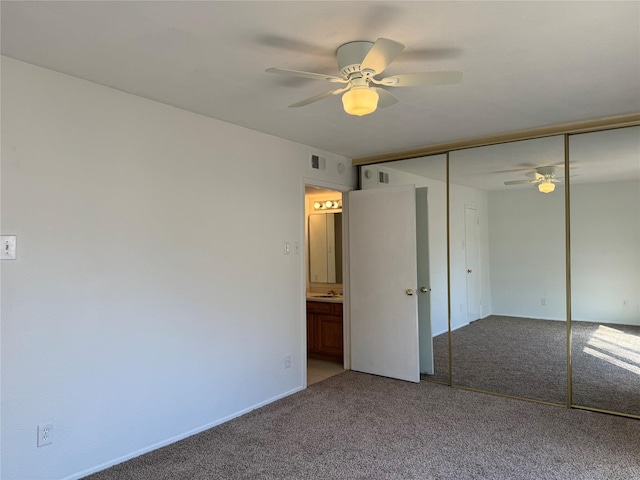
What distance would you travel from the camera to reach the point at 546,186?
3.90 m

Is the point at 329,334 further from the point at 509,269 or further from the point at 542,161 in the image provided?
the point at 542,161

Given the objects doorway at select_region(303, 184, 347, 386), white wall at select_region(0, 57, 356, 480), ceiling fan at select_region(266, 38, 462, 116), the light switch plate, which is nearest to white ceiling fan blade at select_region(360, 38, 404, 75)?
ceiling fan at select_region(266, 38, 462, 116)

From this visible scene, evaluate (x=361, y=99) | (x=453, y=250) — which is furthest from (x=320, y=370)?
(x=361, y=99)

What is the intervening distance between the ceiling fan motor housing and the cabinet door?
3583 mm

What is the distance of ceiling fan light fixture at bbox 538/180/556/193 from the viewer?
3.86 m

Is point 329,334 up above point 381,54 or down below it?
below

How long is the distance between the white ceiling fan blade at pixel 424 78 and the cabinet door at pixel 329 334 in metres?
3.55

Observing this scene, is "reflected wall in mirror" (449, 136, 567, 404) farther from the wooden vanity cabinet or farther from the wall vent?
the wooden vanity cabinet

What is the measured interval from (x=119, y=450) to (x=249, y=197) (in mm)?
2117

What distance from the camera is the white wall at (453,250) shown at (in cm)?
422

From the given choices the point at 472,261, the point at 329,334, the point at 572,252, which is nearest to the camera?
the point at 572,252

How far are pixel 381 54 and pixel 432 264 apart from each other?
9.56 feet

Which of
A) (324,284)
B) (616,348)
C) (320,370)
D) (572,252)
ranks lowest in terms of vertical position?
(320,370)

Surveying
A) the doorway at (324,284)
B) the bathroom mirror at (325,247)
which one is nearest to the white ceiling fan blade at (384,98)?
the doorway at (324,284)
